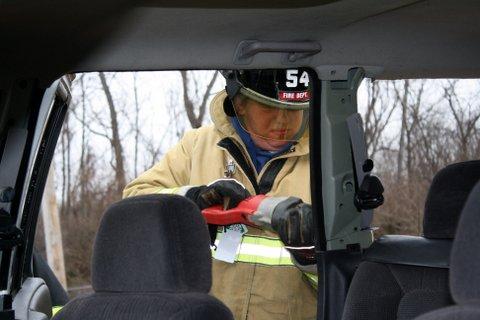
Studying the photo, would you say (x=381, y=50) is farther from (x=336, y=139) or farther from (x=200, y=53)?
(x=200, y=53)

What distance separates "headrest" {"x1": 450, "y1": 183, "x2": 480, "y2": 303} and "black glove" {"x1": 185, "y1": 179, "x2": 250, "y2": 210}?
2465 mm

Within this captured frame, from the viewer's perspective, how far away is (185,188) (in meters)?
5.03

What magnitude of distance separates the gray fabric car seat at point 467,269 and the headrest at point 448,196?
169 centimetres

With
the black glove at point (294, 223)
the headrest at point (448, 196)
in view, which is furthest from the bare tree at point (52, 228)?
the headrest at point (448, 196)

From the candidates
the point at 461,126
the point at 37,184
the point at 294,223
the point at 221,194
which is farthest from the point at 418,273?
the point at 461,126

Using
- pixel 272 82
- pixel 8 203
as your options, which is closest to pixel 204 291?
pixel 8 203

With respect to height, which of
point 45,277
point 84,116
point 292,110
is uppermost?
point 84,116

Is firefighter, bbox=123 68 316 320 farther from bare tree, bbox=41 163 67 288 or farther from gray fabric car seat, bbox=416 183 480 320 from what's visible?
bare tree, bbox=41 163 67 288

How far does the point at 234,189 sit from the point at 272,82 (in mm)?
536

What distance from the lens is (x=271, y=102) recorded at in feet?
16.8

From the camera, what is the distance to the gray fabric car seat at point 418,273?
4.16 metres

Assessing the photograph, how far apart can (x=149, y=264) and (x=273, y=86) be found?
1791 millimetres

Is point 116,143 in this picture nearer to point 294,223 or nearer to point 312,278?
point 312,278

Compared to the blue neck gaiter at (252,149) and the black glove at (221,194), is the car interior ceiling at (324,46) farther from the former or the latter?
the blue neck gaiter at (252,149)
